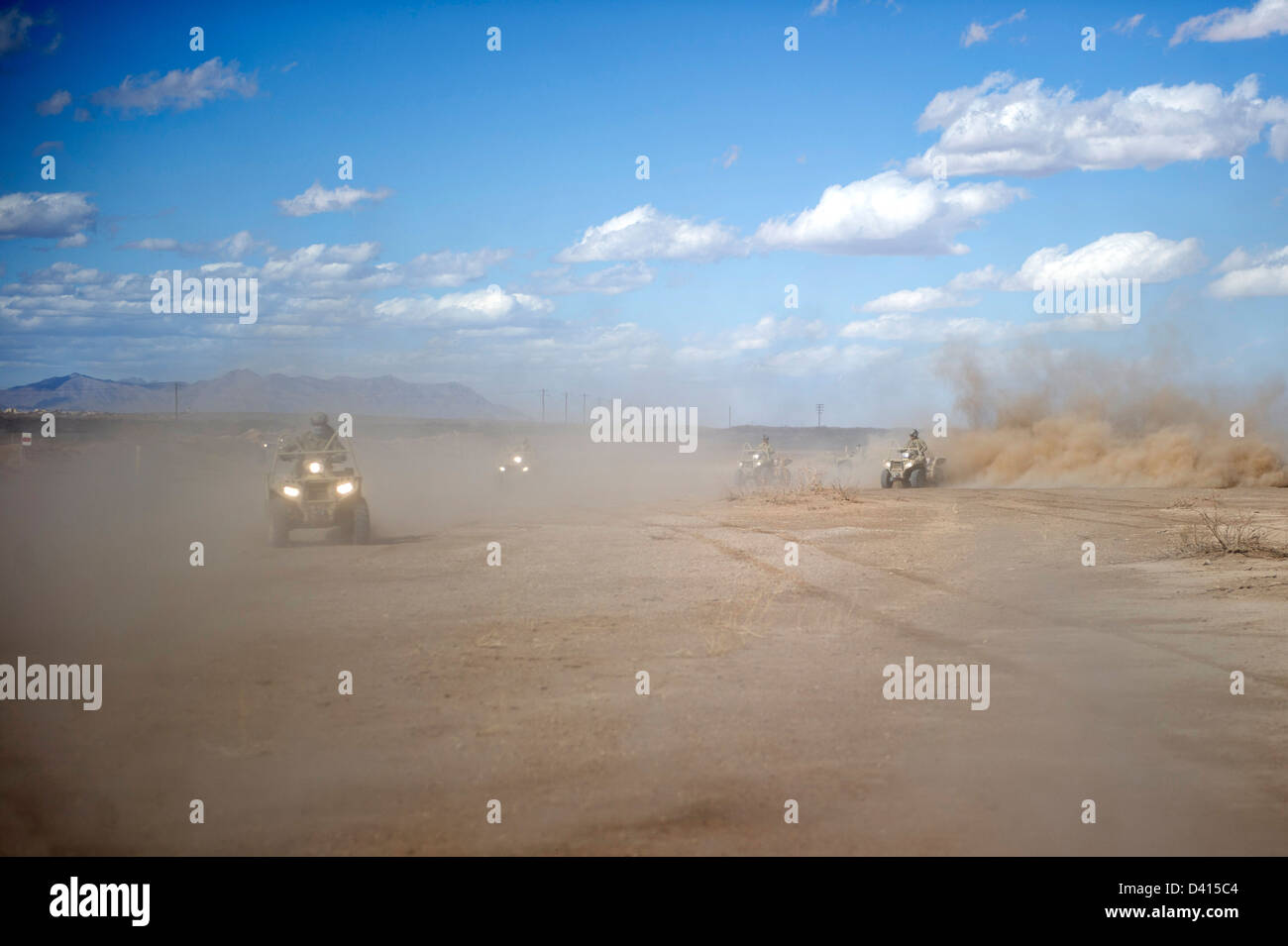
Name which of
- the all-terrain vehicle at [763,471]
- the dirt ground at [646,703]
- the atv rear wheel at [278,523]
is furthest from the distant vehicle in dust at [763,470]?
the atv rear wheel at [278,523]

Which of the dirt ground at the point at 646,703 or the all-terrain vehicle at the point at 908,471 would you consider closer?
the dirt ground at the point at 646,703

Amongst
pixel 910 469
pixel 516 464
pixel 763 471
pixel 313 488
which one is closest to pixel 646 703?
pixel 313 488

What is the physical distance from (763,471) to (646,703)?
108ft

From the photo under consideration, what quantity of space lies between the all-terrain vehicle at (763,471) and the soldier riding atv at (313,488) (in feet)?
74.4

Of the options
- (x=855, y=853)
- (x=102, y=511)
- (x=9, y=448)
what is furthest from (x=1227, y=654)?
(x=9, y=448)

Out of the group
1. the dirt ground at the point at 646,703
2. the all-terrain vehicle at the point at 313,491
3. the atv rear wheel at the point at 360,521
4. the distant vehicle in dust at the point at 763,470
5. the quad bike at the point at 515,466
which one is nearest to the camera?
the dirt ground at the point at 646,703

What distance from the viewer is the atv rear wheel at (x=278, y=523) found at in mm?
19797

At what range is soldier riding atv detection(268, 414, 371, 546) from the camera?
1962 centimetres

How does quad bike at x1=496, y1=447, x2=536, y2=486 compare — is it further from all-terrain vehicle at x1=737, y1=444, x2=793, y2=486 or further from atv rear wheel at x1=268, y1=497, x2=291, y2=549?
atv rear wheel at x1=268, y1=497, x2=291, y2=549

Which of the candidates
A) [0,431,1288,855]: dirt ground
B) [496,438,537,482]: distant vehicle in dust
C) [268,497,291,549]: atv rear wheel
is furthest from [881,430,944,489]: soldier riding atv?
[268,497,291,549]: atv rear wheel

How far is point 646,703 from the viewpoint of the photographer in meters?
8.98

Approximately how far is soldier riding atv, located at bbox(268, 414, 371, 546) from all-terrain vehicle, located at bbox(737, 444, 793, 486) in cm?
2269

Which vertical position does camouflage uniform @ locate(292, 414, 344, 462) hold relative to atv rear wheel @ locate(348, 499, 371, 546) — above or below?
above

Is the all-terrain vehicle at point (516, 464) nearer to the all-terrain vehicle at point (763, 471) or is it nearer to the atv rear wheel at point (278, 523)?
the all-terrain vehicle at point (763, 471)
